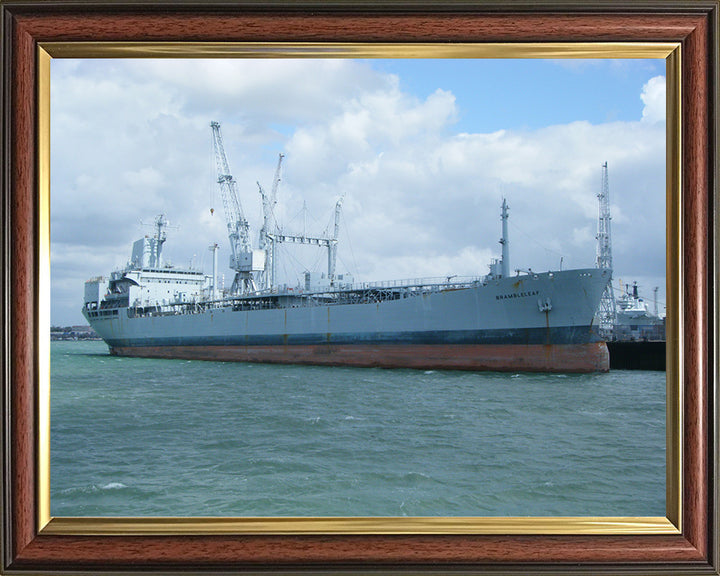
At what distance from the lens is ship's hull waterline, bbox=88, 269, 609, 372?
53.6ft

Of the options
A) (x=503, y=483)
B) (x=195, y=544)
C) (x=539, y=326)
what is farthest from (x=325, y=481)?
(x=539, y=326)

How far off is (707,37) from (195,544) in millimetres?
2680

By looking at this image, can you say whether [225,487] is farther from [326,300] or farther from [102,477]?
[326,300]

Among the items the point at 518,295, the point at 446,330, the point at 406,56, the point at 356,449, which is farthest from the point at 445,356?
the point at 406,56

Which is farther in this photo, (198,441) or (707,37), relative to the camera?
(198,441)

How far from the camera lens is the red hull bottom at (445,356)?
16172 millimetres

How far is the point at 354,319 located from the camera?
19703 millimetres

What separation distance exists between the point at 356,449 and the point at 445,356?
1178cm

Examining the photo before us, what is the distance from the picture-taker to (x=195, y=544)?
205 cm

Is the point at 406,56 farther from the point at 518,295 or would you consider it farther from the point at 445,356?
the point at 445,356

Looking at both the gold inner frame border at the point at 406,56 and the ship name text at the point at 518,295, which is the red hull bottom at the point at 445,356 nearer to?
the ship name text at the point at 518,295

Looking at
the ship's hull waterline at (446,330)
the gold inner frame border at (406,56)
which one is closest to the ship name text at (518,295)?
the ship's hull waterline at (446,330)

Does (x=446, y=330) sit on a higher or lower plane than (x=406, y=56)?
lower

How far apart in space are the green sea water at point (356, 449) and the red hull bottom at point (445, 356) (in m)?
3.21
